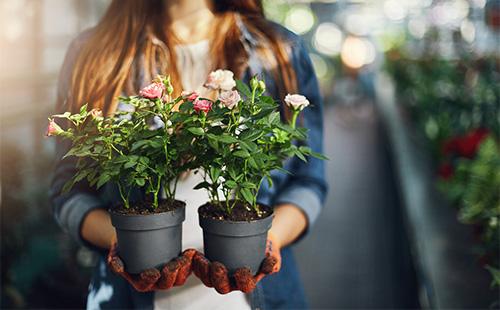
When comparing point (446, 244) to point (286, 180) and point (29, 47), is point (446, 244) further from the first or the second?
point (29, 47)

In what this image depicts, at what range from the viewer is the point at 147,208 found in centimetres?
104

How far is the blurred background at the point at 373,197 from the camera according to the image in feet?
8.05

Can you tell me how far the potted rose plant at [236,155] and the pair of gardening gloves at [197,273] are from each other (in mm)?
21

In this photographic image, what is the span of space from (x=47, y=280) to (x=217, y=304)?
2106 millimetres

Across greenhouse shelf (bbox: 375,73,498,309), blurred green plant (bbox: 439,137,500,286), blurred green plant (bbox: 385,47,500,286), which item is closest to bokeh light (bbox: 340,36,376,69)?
blurred green plant (bbox: 385,47,500,286)

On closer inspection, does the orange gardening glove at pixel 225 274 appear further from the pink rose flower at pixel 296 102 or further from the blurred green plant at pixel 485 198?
the blurred green plant at pixel 485 198

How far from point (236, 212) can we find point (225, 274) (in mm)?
111

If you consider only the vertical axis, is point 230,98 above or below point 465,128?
above

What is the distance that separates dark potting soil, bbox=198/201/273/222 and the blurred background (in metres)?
0.63

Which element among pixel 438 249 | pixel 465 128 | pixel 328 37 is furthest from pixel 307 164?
pixel 328 37

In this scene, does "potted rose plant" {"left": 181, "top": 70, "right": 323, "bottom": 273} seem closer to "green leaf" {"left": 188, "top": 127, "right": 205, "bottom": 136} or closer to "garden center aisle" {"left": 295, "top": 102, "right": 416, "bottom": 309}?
"green leaf" {"left": 188, "top": 127, "right": 205, "bottom": 136}

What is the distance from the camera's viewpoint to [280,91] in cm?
133

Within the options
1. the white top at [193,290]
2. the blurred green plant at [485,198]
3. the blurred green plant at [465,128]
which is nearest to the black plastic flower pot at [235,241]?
the white top at [193,290]

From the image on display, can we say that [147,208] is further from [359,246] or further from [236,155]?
[359,246]
